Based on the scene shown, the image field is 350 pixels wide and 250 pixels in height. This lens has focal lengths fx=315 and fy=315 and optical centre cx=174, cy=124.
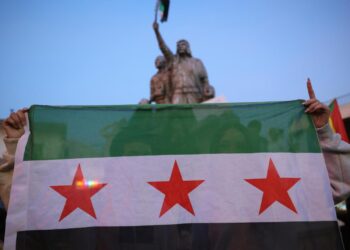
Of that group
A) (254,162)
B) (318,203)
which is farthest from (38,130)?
(318,203)

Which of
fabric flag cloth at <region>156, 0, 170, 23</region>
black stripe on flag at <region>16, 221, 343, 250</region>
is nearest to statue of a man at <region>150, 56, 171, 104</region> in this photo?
fabric flag cloth at <region>156, 0, 170, 23</region>

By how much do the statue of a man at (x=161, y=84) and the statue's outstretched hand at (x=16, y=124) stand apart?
416 centimetres

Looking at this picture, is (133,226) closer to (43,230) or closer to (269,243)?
(43,230)

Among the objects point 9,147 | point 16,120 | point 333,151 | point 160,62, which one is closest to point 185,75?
point 160,62

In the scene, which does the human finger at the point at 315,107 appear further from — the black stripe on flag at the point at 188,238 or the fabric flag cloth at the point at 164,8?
the fabric flag cloth at the point at 164,8

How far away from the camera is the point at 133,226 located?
251 cm

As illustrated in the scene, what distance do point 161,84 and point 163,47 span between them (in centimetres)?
81

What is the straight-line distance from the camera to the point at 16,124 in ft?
9.35

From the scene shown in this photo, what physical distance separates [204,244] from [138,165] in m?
0.84

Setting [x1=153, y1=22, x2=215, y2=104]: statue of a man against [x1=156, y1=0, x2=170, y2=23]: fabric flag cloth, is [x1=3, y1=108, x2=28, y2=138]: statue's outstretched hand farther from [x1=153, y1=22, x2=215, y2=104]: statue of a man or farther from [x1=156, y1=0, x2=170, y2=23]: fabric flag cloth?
[x1=156, y1=0, x2=170, y2=23]: fabric flag cloth

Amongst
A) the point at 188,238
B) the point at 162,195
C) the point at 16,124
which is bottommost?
the point at 188,238

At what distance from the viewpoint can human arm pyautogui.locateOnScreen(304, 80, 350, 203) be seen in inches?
111

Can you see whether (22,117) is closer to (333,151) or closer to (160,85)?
(333,151)

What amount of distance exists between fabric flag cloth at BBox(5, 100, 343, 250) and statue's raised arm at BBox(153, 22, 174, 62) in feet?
13.9
